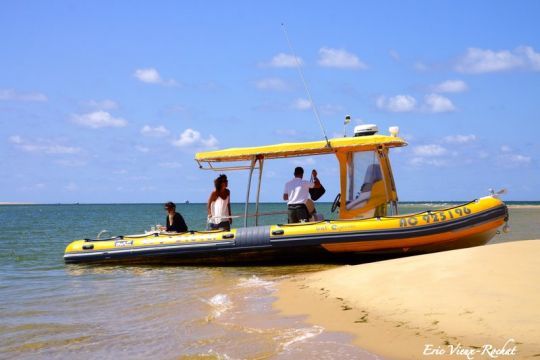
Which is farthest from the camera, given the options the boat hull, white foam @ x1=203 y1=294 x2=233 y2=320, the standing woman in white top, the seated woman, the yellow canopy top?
the seated woman

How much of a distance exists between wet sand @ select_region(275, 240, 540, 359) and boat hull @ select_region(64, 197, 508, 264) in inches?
87.4

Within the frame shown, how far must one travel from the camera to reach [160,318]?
6656mm

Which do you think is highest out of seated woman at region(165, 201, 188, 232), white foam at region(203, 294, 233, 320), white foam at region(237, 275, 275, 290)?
seated woman at region(165, 201, 188, 232)

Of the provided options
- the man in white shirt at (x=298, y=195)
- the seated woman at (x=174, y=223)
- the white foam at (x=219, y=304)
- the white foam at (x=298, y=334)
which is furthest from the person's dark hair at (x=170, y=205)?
the white foam at (x=298, y=334)

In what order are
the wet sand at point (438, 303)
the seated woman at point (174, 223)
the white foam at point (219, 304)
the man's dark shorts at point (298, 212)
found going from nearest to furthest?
1. the wet sand at point (438, 303)
2. the white foam at point (219, 304)
3. the man's dark shorts at point (298, 212)
4. the seated woman at point (174, 223)

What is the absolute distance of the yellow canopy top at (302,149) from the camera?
1047 cm

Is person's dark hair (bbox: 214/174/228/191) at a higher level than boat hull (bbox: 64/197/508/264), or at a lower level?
higher

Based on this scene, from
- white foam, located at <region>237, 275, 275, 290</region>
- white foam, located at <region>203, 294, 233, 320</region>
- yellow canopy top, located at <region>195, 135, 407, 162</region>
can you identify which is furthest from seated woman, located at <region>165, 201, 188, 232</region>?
white foam, located at <region>203, 294, 233, 320</region>

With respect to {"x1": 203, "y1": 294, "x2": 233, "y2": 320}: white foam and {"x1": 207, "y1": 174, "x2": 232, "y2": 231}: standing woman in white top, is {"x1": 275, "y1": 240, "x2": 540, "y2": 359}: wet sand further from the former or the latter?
{"x1": 207, "y1": 174, "x2": 232, "y2": 231}: standing woman in white top

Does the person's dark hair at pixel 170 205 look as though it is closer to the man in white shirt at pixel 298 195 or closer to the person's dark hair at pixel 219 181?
the person's dark hair at pixel 219 181

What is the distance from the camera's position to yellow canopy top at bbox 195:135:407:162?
1047 centimetres

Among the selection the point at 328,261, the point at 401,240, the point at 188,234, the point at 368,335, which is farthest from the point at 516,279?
the point at 188,234

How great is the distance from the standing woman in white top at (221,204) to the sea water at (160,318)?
1.00 metres

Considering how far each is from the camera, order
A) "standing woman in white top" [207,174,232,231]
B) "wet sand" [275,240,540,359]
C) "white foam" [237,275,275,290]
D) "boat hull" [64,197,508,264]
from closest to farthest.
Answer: "wet sand" [275,240,540,359]
"white foam" [237,275,275,290]
"boat hull" [64,197,508,264]
"standing woman in white top" [207,174,232,231]
